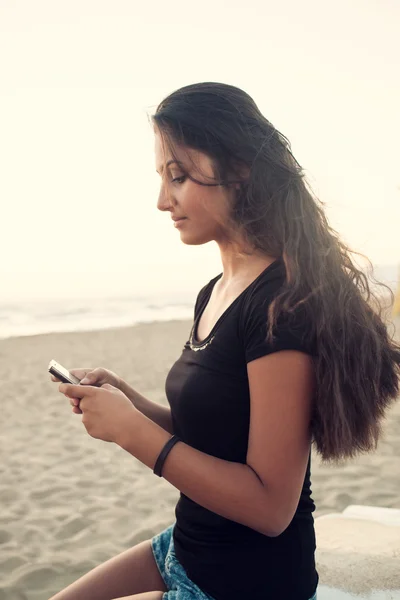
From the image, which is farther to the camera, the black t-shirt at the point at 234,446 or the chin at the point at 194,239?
the chin at the point at 194,239

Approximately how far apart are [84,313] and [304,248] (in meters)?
21.5

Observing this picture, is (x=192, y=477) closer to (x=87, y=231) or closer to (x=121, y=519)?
(x=121, y=519)

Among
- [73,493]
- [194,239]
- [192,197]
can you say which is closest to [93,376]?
[194,239]

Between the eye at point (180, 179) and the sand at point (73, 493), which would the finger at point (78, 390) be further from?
the sand at point (73, 493)

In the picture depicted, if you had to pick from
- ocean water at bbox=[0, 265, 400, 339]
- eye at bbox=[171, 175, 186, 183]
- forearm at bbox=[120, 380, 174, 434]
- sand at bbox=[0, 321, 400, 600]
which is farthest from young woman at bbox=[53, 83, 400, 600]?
ocean water at bbox=[0, 265, 400, 339]

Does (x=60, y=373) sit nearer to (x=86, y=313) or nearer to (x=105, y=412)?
(x=105, y=412)

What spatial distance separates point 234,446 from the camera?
5.51 feet

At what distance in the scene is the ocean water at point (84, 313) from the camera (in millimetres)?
18928

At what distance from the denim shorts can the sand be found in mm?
925

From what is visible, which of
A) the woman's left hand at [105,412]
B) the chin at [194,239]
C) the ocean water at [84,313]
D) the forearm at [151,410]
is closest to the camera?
the woman's left hand at [105,412]

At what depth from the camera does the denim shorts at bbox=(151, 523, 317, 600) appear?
1727 mm

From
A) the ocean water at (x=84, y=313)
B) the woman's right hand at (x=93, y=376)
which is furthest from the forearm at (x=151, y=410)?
the ocean water at (x=84, y=313)

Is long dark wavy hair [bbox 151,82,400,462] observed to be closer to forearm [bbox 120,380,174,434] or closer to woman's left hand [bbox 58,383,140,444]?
woman's left hand [bbox 58,383,140,444]

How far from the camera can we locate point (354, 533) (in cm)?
318
